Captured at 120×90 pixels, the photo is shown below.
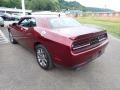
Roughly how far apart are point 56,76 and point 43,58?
66cm

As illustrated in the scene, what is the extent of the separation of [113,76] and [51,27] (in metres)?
2.10

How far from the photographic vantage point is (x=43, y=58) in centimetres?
440

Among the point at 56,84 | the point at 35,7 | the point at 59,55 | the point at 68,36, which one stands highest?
the point at 35,7

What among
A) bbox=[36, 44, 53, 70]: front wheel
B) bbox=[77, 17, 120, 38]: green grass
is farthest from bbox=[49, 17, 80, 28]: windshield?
bbox=[77, 17, 120, 38]: green grass

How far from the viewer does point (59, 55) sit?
3.65 m

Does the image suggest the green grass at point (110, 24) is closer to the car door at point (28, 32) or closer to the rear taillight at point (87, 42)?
the rear taillight at point (87, 42)

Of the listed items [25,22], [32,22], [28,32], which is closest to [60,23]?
[32,22]

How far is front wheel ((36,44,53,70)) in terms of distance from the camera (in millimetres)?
4160

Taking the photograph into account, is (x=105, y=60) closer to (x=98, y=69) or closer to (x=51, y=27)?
(x=98, y=69)

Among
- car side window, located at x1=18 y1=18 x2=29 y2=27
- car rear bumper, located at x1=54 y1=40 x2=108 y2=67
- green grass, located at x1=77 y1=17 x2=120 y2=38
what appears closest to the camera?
car rear bumper, located at x1=54 y1=40 x2=108 y2=67

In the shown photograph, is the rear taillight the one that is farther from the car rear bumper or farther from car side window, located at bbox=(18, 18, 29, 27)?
car side window, located at bbox=(18, 18, 29, 27)

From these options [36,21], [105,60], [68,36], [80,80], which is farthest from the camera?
[105,60]

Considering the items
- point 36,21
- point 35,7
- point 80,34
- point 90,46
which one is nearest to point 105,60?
point 90,46

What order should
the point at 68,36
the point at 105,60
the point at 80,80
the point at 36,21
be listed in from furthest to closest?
the point at 105,60, the point at 36,21, the point at 80,80, the point at 68,36
